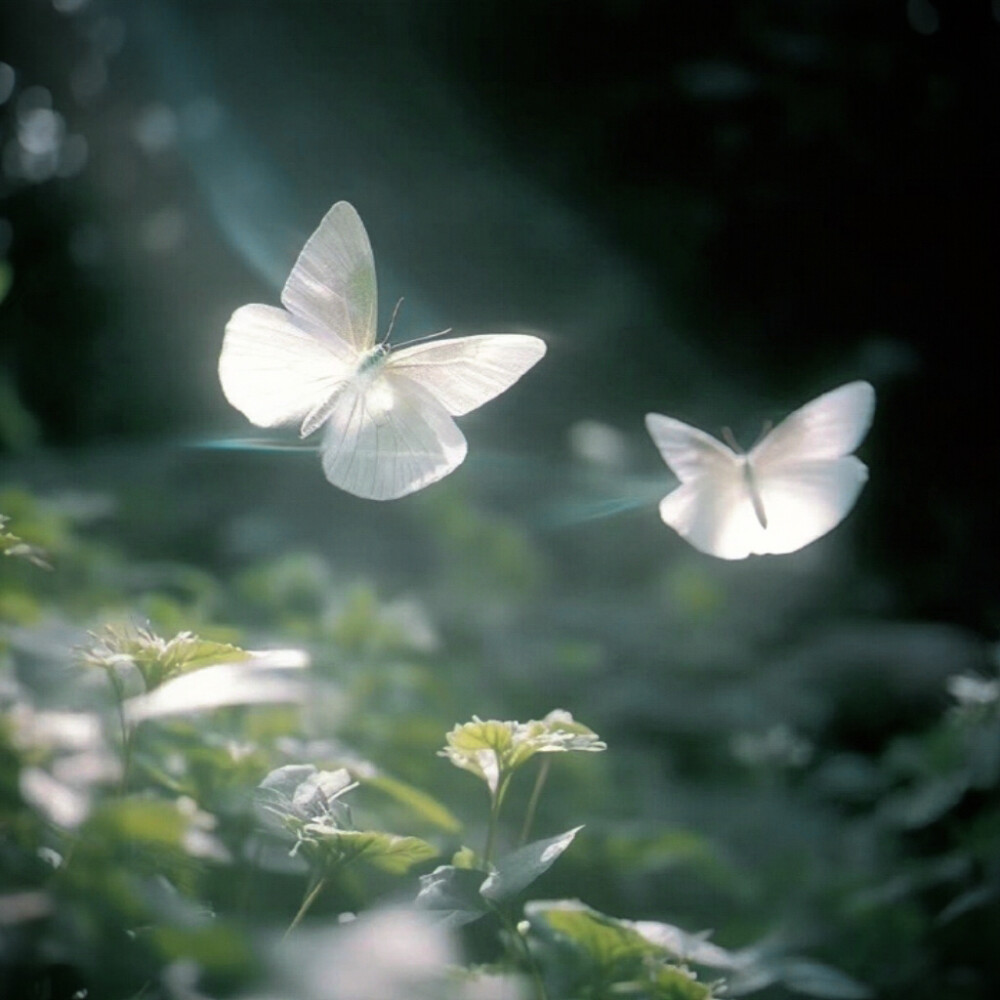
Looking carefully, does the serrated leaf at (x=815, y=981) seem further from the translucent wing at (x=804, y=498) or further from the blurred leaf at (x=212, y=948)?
the blurred leaf at (x=212, y=948)

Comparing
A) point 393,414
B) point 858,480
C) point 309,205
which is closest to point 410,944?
point 393,414

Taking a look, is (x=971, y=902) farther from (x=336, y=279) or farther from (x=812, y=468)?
(x=336, y=279)

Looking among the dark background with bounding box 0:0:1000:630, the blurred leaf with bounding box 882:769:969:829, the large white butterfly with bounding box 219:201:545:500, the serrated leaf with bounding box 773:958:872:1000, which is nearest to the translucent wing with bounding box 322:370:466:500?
the large white butterfly with bounding box 219:201:545:500

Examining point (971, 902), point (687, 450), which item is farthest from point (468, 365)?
point (971, 902)

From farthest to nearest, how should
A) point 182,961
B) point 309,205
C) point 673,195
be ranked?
point 673,195 < point 309,205 < point 182,961

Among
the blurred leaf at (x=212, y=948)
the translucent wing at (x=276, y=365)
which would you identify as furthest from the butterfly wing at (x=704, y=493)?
the blurred leaf at (x=212, y=948)

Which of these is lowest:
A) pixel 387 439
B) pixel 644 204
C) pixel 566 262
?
pixel 387 439

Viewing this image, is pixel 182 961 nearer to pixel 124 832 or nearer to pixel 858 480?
pixel 124 832
